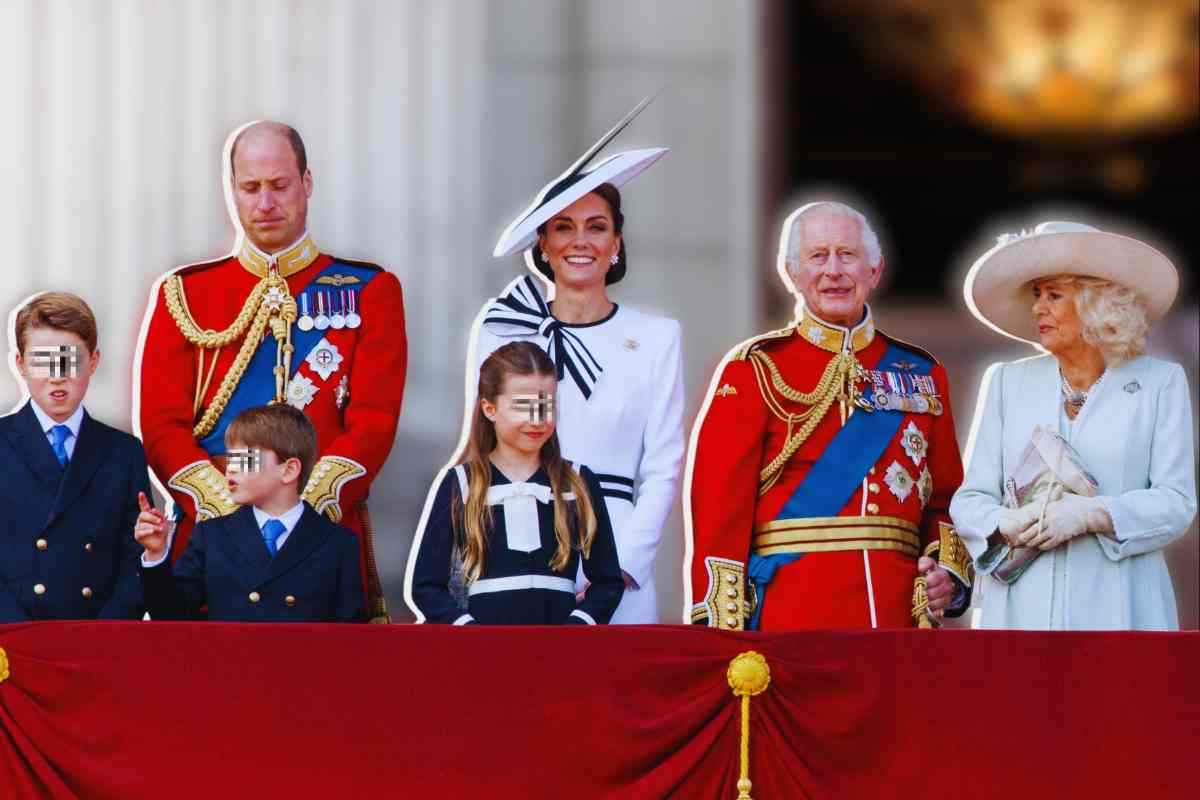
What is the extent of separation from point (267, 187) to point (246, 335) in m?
0.32

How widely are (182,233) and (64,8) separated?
836mm

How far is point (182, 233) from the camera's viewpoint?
815 centimetres

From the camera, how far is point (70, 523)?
212 inches

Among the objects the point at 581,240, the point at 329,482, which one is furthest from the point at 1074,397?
the point at 329,482

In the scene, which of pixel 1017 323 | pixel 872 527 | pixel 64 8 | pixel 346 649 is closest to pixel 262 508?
pixel 346 649

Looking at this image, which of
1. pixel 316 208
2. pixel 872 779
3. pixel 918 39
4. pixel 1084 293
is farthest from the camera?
pixel 918 39

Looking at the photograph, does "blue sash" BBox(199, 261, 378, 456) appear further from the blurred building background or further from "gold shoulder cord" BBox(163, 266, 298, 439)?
the blurred building background

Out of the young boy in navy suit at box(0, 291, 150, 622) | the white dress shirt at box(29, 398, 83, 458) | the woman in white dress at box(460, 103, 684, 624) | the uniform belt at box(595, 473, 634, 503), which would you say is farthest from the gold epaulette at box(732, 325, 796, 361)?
the white dress shirt at box(29, 398, 83, 458)

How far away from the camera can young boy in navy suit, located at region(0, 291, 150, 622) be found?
17.6 ft

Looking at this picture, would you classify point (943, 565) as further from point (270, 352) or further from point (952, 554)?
point (270, 352)

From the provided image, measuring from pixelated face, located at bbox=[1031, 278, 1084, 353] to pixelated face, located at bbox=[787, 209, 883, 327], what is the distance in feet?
1.18

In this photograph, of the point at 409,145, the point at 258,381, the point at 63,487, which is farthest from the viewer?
the point at 409,145

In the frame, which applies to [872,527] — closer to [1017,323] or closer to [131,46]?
[1017,323]

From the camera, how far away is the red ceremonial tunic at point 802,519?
5527mm
